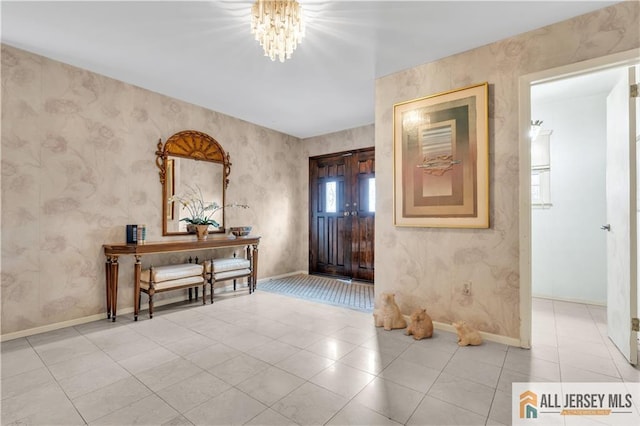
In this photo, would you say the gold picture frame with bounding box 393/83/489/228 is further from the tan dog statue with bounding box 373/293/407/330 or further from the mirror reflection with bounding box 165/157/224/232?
the mirror reflection with bounding box 165/157/224/232

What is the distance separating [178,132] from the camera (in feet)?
12.5

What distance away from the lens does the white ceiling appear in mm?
2143

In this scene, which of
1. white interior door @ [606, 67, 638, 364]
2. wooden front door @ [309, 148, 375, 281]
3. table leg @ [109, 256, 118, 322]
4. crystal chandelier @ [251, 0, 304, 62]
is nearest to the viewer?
crystal chandelier @ [251, 0, 304, 62]

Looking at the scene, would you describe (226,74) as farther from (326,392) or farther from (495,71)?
(326,392)

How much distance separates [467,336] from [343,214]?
3126mm

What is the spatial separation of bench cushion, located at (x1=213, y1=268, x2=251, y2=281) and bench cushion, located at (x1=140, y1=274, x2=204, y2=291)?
0.78ft

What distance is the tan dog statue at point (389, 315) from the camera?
2.77 metres

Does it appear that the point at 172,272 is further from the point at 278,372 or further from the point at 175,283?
the point at 278,372

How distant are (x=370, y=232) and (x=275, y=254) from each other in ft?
5.65

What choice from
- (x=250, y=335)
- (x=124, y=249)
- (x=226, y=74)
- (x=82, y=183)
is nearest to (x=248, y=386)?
(x=250, y=335)

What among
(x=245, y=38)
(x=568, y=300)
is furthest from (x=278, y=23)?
(x=568, y=300)

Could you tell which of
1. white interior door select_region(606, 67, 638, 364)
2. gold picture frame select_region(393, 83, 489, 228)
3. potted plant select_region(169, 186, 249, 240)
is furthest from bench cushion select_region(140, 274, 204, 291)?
white interior door select_region(606, 67, 638, 364)

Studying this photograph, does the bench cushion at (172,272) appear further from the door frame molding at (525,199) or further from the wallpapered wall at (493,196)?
the door frame molding at (525,199)

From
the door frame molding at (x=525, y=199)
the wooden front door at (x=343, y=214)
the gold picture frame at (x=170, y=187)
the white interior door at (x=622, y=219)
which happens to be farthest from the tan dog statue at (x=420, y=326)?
the gold picture frame at (x=170, y=187)
